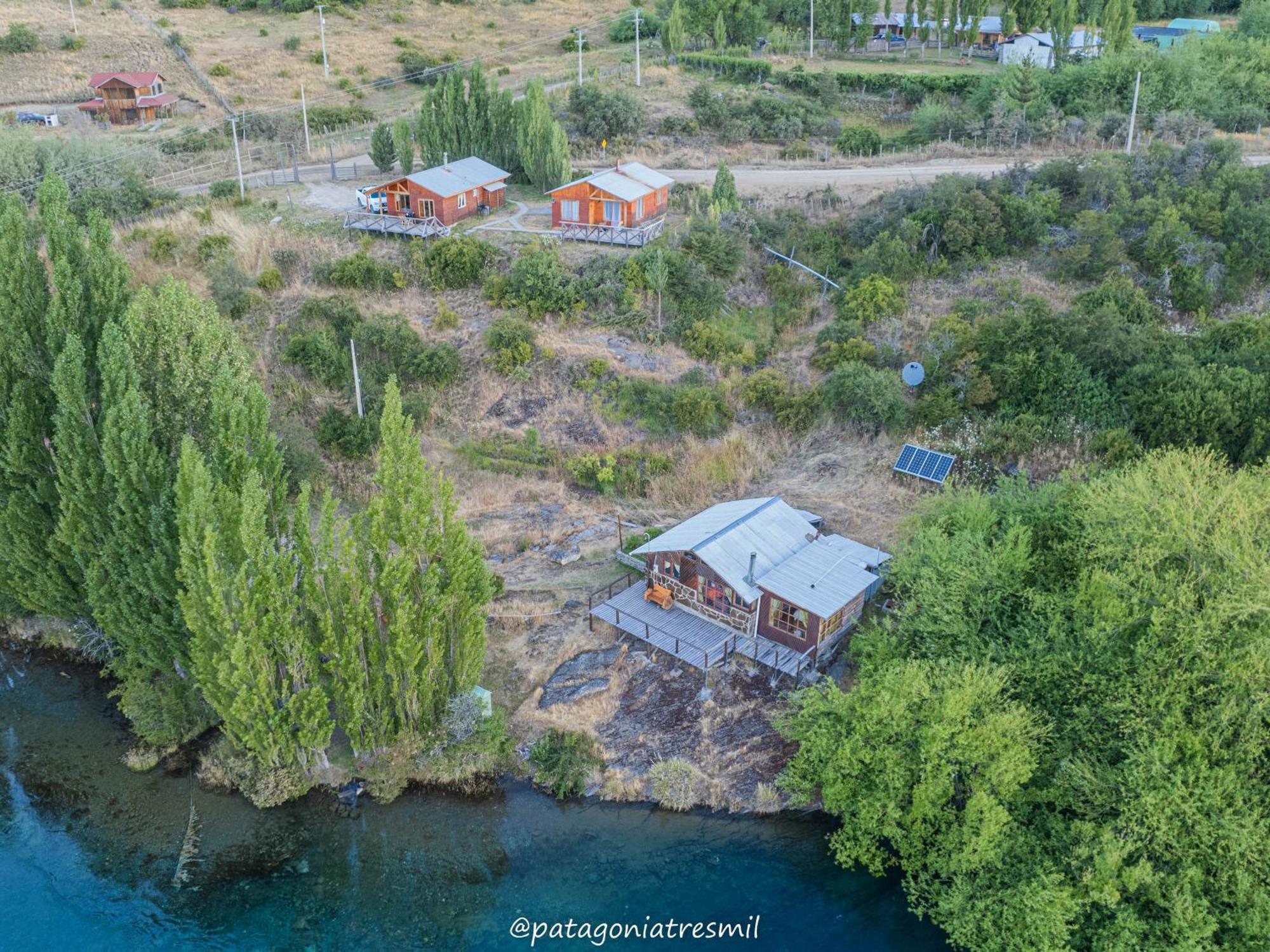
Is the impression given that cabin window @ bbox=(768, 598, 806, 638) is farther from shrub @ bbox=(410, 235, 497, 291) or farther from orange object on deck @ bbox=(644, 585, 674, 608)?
shrub @ bbox=(410, 235, 497, 291)

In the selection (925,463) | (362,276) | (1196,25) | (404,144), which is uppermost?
(1196,25)

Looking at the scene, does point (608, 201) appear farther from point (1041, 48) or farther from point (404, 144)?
point (1041, 48)

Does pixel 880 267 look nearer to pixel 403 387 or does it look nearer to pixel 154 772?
pixel 403 387

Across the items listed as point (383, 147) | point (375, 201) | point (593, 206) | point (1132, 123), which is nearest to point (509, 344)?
point (593, 206)

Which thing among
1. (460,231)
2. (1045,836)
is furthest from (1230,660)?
(460,231)

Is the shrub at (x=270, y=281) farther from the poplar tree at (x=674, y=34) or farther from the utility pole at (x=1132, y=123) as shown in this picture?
the utility pole at (x=1132, y=123)

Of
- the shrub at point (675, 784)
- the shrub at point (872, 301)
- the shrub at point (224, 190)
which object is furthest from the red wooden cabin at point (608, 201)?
the shrub at point (675, 784)

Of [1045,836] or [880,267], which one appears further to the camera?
[880,267]
